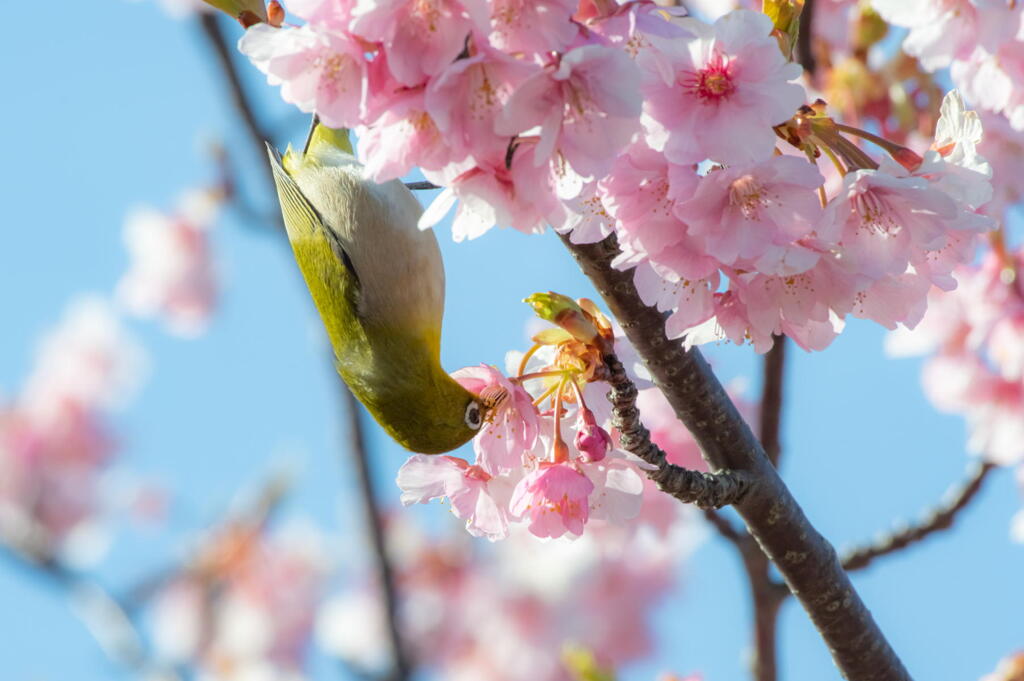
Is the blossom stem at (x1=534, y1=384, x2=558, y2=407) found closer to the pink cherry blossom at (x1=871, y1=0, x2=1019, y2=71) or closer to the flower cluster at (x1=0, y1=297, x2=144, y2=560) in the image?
the pink cherry blossom at (x1=871, y1=0, x2=1019, y2=71)

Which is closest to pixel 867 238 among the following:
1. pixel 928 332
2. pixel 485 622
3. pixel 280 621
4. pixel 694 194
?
pixel 694 194

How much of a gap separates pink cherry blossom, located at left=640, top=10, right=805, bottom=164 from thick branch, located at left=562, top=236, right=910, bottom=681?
0.36 m

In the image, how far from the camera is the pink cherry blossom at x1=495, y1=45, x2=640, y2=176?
1.29 metres

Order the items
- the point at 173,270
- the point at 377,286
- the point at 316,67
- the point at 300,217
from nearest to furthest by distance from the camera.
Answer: the point at 316,67
the point at 377,286
the point at 300,217
the point at 173,270

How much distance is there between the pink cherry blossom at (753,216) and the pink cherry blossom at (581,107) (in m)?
0.14

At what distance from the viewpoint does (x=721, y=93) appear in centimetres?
143

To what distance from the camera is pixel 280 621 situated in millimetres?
8820

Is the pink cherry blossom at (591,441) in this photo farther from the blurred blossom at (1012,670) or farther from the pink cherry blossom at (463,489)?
the blurred blossom at (1012,670)

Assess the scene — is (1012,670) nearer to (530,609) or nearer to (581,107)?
(581,107)

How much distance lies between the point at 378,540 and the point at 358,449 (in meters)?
0.39

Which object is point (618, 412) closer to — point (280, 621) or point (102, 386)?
point (280, 621)

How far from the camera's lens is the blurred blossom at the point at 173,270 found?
294 inches

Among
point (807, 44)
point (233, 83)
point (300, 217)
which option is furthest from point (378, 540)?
point (807, 44)

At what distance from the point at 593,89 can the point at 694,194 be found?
22 cm
